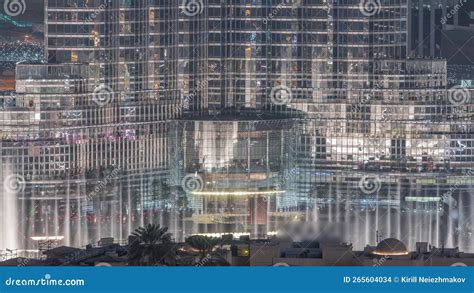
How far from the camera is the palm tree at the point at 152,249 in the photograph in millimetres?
35759

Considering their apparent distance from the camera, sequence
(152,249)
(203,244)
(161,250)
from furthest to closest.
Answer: (203,244) < (161,250) < (152,249)

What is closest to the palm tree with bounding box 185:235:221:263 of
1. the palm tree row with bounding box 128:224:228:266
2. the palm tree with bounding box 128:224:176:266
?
the palm tree row with bounding box 128:224:228:266

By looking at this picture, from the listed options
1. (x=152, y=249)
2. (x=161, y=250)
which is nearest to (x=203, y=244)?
(x=161, y=250)

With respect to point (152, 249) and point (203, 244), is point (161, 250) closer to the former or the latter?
point (152, 249)

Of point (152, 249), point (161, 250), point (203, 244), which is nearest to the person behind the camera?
point (152, 249)

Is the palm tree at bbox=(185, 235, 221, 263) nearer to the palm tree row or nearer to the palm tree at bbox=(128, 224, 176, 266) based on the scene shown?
the palm tree row

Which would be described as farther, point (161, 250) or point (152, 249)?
point (161, 250)

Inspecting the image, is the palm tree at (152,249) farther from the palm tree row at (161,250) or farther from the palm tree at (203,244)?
the palm tree at (203,244)

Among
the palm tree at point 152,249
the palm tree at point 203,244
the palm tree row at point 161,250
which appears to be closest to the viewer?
the palm tree row at point 161,250

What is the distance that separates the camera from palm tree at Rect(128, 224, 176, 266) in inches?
1408

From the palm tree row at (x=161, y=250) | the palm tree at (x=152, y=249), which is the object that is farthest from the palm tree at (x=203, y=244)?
the palm tree at (x=152, y=249)

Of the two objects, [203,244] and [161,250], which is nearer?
[161,250]

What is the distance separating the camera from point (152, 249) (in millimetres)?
36469

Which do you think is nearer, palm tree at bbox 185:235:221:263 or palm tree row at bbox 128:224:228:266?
palm tree row at bbox 128:224:228:266
